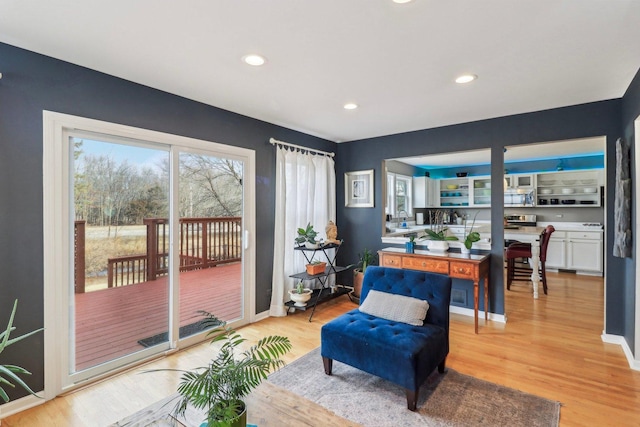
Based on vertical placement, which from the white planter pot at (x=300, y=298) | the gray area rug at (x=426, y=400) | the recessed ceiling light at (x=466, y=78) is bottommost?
the gray area rug at (x=426, y=400)

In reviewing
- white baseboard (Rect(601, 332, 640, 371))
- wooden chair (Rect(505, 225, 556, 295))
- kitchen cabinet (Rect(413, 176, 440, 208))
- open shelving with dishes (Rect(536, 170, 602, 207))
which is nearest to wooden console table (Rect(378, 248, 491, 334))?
white baseboard (Rect(601, 332, 640, 371))

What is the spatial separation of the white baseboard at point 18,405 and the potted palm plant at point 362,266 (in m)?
3.54

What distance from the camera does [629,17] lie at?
1.82 meters

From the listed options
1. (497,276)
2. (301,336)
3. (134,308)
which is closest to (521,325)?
(497,276)

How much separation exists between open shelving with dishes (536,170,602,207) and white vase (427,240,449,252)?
171 inches

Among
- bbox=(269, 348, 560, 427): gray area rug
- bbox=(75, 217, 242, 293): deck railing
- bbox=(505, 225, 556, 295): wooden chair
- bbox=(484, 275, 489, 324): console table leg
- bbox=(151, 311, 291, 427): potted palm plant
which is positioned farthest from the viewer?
bbox=(505, 225, 556, 295): wooden chair

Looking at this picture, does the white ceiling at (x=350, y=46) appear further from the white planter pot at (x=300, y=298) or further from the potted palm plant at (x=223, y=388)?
the white planter pot at (x=300, y=298)

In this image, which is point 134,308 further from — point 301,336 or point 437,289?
point 437,289

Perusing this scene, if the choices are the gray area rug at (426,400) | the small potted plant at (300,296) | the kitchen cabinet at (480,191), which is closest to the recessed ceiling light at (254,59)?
the gray area rug at (426,400)

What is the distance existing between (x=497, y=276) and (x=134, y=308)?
4018 millimetres

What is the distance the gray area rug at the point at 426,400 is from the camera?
2061 mm

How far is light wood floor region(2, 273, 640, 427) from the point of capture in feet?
7.06

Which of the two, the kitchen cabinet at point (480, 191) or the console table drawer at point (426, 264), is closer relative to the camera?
the console table drawer at point (426, 264)

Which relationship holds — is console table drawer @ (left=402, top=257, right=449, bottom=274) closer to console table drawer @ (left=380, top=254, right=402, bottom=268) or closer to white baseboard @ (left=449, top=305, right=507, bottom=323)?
console table drawer @ (left=380, top=254, right=402, bottom=268)
